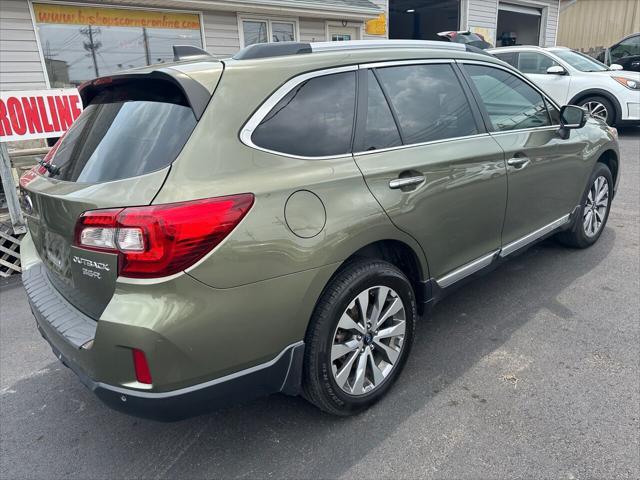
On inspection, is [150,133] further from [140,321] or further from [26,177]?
[26,177]

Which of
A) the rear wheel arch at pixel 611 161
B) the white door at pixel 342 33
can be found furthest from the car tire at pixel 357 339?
the white door at pixel 342 33

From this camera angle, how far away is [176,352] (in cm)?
184

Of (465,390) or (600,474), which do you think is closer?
(600,474)

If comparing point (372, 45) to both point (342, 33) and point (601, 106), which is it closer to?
point (601, 106)

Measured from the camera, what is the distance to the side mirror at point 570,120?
12.4 ft

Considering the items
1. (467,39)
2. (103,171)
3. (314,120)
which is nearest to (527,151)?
(314,120)

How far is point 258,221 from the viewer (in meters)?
1.96

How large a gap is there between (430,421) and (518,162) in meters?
1.84

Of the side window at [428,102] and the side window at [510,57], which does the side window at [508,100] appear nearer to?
the side window at [428,102]

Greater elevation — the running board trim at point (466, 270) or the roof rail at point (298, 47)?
the roof rail at point (298, 47)

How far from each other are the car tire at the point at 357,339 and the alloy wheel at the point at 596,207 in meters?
2.64

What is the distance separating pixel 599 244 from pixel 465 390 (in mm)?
2897

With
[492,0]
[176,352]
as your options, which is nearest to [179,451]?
[176,352]

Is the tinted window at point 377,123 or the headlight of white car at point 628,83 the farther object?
the headlight of white car at point 628,83
